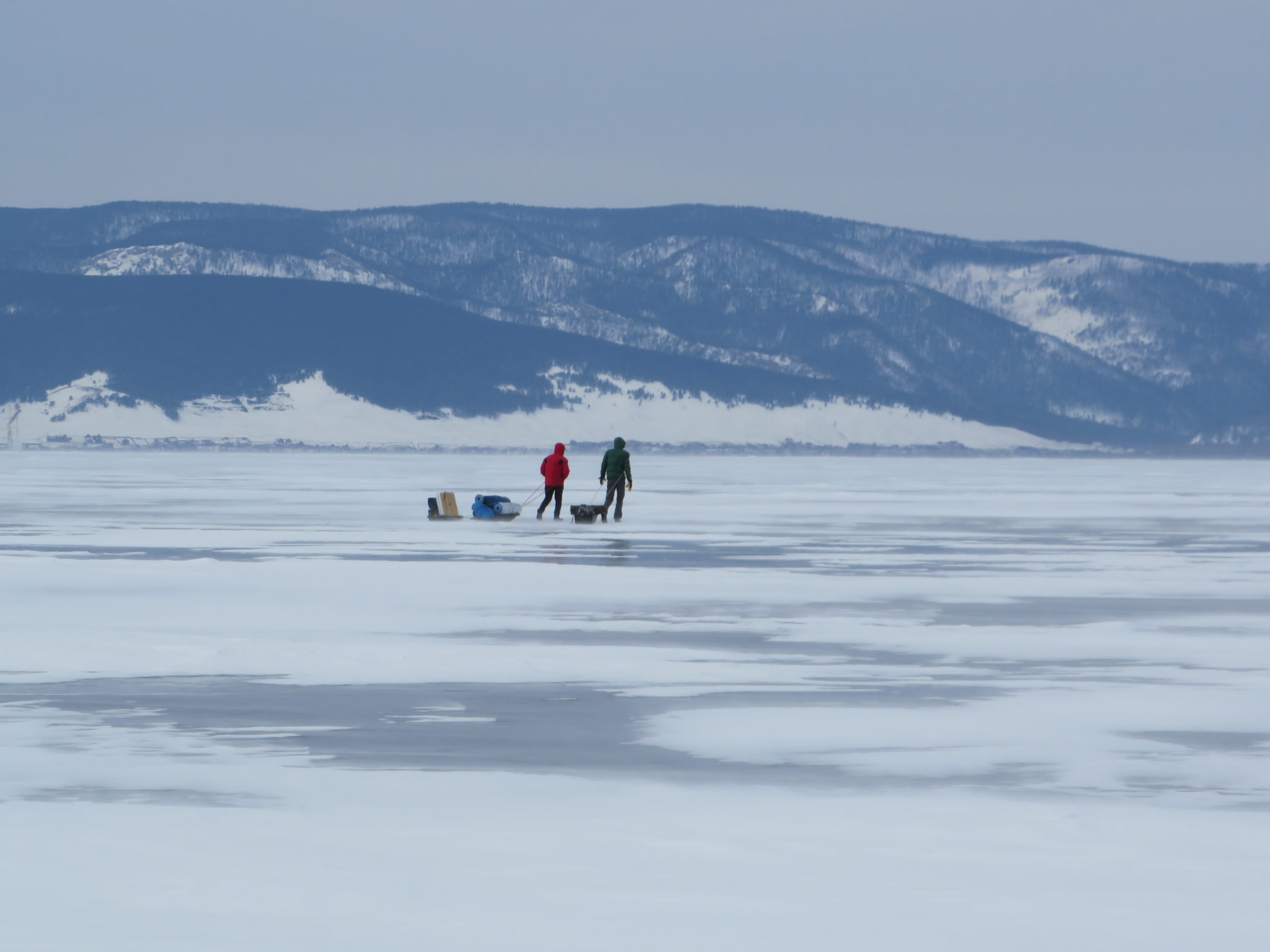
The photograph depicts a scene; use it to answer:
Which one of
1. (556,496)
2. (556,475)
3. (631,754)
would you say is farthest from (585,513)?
(631,754)

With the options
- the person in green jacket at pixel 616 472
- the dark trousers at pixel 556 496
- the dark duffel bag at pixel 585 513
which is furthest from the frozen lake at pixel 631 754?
the dark trousers at pixel 556 496

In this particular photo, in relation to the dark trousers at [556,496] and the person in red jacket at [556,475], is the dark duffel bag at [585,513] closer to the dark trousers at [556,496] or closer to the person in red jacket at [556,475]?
the person in red jacket at [556,475]

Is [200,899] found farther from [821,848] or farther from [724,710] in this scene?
[724,710]

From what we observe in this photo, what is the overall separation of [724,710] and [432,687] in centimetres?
198

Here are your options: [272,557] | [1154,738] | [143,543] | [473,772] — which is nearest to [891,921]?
[473,772]

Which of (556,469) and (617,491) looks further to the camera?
(617,491)

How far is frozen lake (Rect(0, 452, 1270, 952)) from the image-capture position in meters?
6.92

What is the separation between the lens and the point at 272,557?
953 inches

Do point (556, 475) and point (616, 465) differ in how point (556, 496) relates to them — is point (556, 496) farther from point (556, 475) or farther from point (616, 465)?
point (616, 465)

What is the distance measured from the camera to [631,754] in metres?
10.1

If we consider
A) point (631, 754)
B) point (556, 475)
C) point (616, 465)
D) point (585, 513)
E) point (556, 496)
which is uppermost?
point (616, 465)

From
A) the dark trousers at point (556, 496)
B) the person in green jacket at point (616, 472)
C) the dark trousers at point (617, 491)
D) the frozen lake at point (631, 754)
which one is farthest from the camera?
the dark trousers at point (556, 496)

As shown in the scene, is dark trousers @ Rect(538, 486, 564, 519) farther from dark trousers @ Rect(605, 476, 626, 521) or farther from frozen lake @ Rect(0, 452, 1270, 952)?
frozen lake @ Rect(0, 452, 1270, 952)

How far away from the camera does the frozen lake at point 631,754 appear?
6918 mm
